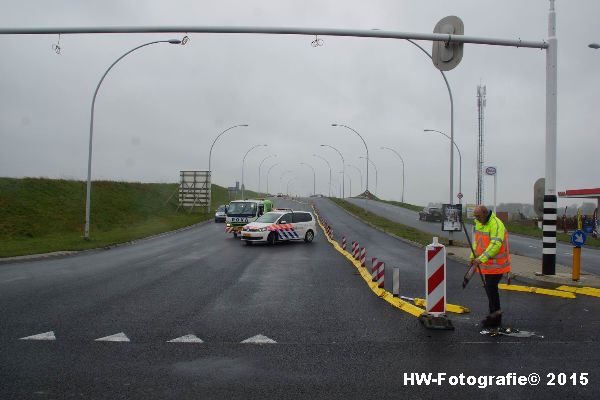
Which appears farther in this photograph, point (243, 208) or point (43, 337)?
point (243, 208)

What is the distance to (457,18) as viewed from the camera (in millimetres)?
13430

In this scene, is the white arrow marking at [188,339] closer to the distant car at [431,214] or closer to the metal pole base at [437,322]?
the metal pole base at [437,322]

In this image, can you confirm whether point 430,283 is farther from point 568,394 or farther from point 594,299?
point 594,299

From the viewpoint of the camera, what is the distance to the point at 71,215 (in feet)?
130

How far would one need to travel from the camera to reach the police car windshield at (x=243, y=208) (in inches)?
1344

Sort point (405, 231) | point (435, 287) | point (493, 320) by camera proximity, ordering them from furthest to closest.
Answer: point (405, 231) < point (435, 287) < point (493, 320)

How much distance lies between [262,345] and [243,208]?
90.5 feet

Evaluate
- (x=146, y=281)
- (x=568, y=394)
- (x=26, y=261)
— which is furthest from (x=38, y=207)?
(x=568, y=394)

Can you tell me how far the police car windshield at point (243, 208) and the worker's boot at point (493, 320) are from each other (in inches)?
1059

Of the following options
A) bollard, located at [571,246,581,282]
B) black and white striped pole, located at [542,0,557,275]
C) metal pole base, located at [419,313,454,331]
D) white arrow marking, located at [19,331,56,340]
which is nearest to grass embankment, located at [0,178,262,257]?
white arrow marking, located at [19,331,56,340]

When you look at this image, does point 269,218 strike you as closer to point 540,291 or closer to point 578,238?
point 578,238

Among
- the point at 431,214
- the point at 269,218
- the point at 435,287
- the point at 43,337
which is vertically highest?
the point at 431,214

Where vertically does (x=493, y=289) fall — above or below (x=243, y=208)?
below

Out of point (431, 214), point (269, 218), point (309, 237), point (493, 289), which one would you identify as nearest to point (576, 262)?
point (493, 289)
